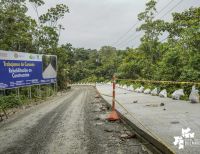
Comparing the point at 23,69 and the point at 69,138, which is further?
the point at 23,69

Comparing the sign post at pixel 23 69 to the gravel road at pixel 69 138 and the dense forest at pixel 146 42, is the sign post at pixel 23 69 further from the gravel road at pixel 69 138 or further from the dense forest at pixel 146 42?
the gravel road at pixel 69 138

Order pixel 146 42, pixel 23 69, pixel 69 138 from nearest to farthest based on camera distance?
pixel 69 138 → pixel 23 69 → pixel 146 42

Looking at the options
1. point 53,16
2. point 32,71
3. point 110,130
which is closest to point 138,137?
point 110,130

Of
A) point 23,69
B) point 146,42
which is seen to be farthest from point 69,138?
point 146,42

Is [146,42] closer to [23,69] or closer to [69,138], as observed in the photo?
[23,69]

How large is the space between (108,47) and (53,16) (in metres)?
78.9

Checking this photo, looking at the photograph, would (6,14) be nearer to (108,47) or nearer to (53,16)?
(53,16)

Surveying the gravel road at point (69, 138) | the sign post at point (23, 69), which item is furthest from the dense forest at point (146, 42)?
the gravel road at point (69, 138)

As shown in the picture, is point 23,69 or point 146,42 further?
point 146,42

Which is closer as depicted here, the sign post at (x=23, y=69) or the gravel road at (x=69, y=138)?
the gravel road at (x=69, y=138)

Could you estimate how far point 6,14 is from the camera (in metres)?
22.6

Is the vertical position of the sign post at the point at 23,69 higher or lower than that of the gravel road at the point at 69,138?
higher

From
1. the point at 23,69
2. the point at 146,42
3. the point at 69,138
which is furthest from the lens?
the point at 146,42

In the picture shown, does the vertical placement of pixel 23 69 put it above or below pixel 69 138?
above
